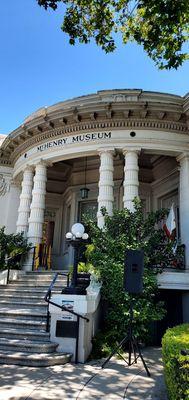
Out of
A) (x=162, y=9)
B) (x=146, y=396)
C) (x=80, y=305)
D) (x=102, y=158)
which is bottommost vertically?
(x=146, y=396)

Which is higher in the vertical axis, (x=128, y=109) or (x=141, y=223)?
(x=128, y=109)

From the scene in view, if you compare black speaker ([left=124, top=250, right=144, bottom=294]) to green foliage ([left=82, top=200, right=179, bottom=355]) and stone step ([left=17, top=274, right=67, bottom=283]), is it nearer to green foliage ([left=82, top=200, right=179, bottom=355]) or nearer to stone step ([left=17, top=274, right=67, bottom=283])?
green foliage ([left=82, top=200, right=179, bottom=355])

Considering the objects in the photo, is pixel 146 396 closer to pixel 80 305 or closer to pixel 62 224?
pixel 80 305

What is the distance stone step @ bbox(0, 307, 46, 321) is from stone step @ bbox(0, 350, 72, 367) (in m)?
1.83

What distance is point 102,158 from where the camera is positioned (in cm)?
1300

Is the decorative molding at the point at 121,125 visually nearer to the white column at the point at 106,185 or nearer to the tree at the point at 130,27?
the white column at the point at 106,185

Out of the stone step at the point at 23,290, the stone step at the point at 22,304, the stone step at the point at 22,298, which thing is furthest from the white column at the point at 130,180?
the stone step at the point at 22,304

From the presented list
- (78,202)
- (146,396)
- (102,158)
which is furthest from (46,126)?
(146,396)

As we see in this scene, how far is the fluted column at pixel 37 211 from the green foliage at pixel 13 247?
1.16 ft

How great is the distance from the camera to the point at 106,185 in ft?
41.1

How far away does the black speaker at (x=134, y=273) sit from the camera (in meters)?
7.23

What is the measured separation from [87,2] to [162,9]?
1.81 metres

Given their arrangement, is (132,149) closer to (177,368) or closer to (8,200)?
(8,200)

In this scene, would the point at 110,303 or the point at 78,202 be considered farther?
the point at 78,202
